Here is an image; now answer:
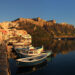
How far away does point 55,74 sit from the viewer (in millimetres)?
29719

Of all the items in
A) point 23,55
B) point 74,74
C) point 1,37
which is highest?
point 1,37

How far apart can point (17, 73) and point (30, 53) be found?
49.9 ft

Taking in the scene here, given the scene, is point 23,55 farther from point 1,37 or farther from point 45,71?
point 1,37

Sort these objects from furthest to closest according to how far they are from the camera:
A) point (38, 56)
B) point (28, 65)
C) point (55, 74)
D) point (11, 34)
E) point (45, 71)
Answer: point (11, 34)
point (38, 56)
point (28, 65)
point (45, 71)
point (55, 74)

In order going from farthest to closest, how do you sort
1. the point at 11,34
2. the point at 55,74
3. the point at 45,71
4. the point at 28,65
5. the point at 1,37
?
the point at 11,34 < the point at 1,37 < the point at 28,65 < the point at 45,71 < the point at 55,74

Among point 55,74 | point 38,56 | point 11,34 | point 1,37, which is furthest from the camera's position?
point 11,34

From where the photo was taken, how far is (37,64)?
120 feet

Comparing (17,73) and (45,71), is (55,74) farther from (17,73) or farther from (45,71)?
(17,73)

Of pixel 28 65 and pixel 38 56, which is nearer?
pixel 28 65

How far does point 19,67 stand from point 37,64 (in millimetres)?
6662

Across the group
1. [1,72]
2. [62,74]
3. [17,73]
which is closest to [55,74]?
[62,74]

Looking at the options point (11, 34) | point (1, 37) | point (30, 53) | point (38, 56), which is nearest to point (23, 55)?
point (30, 53)

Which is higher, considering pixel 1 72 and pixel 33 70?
pixel 1 72

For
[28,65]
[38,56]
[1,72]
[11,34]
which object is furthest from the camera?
[11,34]
